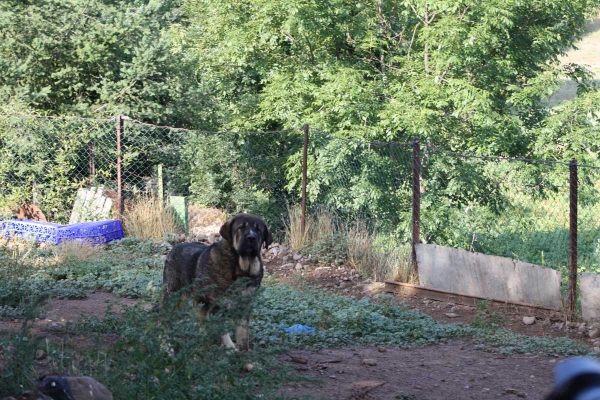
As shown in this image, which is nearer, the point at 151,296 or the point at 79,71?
A: the point at 151,296

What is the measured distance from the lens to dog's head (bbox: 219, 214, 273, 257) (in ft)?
22.8

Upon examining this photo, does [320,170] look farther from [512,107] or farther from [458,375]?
[458,375]

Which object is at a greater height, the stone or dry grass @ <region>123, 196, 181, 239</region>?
dry grass @ <region>123, 196, 181, 239</region>

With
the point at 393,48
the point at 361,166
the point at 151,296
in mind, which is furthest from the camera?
the point at 393,48

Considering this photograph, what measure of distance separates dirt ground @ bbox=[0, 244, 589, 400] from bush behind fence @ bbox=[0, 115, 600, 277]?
4.06m

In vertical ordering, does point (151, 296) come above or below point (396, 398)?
above

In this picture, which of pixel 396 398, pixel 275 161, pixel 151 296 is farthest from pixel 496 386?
pixel 275 161

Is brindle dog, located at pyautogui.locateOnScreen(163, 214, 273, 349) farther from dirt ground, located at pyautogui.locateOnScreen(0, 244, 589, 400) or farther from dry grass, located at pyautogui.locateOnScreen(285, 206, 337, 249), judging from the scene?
dry grass, located at pyautogui.locateOnScreen(285, 206, 337, 249)

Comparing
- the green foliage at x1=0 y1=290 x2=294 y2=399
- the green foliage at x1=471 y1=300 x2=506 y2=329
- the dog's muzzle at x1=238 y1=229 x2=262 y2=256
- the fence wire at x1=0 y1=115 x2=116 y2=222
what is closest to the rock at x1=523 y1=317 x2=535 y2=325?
the green foliage at x1=471 y1=300 x2=506 y2=329

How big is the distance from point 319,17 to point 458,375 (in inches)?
396

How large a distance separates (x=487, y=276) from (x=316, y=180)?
16.7 ft

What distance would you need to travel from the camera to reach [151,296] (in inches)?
243

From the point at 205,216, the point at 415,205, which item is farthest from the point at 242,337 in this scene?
the point at 205,216

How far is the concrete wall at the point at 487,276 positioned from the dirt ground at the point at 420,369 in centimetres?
39
